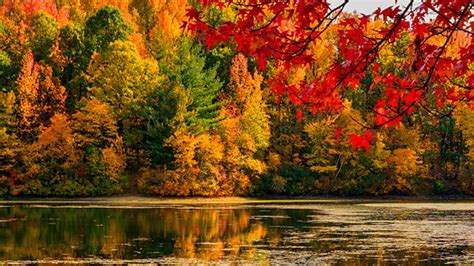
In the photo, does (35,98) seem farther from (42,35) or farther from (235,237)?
(235,237)

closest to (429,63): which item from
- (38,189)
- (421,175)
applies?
(38,189)

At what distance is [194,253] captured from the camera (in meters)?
27.9

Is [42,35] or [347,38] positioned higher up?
[42,35]

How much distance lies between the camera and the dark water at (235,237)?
26453mm

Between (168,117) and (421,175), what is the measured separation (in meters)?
24.6

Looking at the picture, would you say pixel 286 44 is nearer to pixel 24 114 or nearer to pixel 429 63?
pixel 429 63

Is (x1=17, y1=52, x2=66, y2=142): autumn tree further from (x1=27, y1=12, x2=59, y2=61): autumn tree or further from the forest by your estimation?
(x1=27, y1=12, x2=59, y2=61): autumn tree

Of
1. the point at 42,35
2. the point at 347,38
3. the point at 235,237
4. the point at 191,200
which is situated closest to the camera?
the point at 347,38

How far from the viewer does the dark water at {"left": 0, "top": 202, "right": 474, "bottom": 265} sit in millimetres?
26453

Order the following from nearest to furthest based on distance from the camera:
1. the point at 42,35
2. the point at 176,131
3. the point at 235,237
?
the point at 235,237 → the point at 176,131 → the point at 42,35

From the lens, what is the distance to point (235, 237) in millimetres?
33594

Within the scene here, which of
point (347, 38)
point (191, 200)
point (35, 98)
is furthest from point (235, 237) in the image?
point (35, 98)

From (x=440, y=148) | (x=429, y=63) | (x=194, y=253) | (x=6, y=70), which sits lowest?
(x=194, y=253)

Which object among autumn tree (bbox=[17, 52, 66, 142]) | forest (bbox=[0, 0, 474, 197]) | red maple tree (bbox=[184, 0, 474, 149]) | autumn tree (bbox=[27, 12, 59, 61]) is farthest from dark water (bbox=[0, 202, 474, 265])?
autumn tree (bbox=[27, 12, 59, 61])
